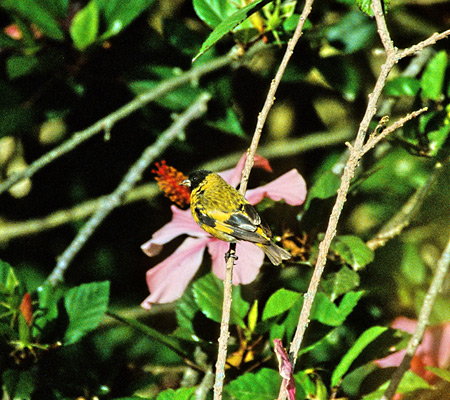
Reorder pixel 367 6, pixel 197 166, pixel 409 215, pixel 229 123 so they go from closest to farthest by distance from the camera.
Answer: pixel 367 6, pixel 409 215, pixel 229 123, pixel 197 166

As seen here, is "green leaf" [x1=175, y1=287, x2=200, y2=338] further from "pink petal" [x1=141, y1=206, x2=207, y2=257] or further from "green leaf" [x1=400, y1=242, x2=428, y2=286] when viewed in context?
"green leaf" [x1=400, y1=242, x2=428, y2=286]

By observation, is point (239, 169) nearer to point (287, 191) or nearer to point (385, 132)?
point (287, 191)

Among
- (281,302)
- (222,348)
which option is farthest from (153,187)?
(222,348)

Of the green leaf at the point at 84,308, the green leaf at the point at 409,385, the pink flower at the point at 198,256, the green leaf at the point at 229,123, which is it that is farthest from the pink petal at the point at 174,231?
the green leaf at the point at 409,385

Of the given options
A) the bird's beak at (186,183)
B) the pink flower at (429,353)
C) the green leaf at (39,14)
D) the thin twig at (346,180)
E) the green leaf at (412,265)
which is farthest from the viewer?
the green leaf at (412,265)

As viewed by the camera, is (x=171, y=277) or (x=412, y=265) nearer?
(x=171, y=277)

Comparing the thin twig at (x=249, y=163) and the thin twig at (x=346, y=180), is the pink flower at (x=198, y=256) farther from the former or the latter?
the thin twig at (x=346, y=180)

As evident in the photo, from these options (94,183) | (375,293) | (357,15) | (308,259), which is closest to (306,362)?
(308,259)
